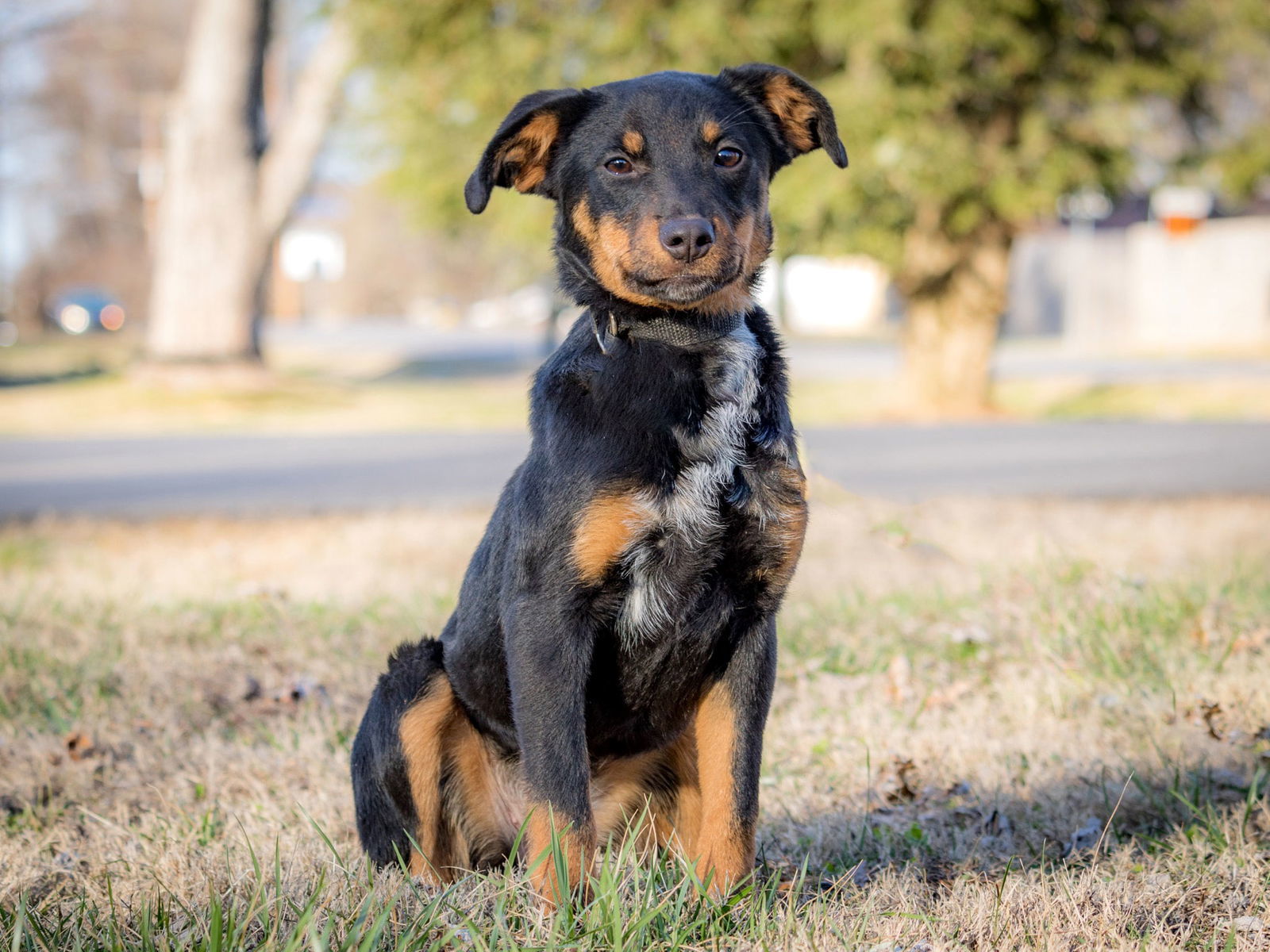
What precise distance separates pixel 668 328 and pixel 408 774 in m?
1.18

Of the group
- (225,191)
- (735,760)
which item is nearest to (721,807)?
(735,760)

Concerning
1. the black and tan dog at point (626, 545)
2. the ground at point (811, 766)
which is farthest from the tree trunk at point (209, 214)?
the black and tan dog at point (626, 545)

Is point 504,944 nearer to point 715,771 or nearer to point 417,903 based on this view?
point 417,903

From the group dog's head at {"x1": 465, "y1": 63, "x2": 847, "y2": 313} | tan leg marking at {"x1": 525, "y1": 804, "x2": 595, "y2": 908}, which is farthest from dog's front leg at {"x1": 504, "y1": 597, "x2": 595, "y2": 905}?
dog's head at {"x1": 465, "y1": 63, "x2": 847, "y2": 313}

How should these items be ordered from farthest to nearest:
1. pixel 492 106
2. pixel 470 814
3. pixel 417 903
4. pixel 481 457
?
pixel 492 106
pixel 481 457
pixel 470 814
pixel 417 903

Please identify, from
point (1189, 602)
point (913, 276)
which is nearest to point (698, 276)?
point (1189, 602)

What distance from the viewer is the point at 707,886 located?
286 cm

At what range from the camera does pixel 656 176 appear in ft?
10.1

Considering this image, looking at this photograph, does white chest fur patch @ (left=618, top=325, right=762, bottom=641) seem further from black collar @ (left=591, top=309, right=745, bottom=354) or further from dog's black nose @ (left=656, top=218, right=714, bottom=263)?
dog's black nose @ (left=656, top=218, right=714, bottom=263)

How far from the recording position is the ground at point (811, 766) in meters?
2.78

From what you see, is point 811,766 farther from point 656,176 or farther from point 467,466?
point 467,466

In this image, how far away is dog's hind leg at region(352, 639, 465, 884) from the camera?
10.3 feet

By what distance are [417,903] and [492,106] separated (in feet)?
36.8

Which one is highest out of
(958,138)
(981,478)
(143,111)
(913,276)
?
(143,111)
